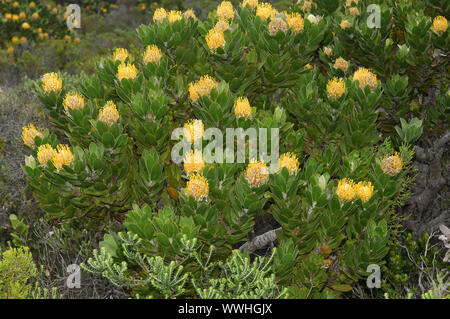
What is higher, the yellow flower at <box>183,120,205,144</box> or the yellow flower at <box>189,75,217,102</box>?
the yellow flower at <box>189,75,217,102</box>

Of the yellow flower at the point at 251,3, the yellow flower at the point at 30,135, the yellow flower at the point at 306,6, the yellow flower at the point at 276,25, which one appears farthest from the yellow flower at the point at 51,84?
the yellow flower at the point at 306,6

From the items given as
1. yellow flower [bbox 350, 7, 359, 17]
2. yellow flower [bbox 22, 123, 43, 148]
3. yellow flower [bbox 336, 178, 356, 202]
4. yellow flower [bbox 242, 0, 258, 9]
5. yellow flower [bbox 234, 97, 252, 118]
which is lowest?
yellow flower [bbox 336, 178, 356, 202]

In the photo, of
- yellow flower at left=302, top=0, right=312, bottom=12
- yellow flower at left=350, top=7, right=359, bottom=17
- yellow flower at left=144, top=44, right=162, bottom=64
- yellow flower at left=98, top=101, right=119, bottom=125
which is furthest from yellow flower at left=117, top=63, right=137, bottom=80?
yellow flower at left=302, top=0, right=312, bottom=12

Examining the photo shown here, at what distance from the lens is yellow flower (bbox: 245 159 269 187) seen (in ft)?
8.36

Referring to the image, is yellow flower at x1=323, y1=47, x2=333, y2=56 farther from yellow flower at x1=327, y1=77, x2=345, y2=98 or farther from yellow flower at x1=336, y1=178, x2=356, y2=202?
yellow flower at x1=336, y1=178, x2=356, y2=202

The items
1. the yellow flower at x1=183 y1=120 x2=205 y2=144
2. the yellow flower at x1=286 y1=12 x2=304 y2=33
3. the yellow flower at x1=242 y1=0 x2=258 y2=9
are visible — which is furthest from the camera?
the yellow flower at x1=242 y1=0 x2=258 y2=9

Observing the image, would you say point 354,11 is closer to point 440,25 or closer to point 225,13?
point 440,25

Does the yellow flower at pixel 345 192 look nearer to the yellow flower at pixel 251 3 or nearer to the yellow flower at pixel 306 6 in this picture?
the yellow flower at pixel 251 3

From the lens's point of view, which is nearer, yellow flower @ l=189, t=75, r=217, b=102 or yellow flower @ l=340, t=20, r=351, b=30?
yellow flower @ l=189, t=75, r=217, b=102

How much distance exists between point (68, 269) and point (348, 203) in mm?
2615

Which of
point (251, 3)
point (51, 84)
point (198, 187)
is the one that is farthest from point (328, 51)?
point (51, 84)

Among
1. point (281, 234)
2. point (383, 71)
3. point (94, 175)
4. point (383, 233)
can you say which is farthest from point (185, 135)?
point (383, 71)

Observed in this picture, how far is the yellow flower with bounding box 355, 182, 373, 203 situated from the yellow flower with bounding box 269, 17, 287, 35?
1.42 m
